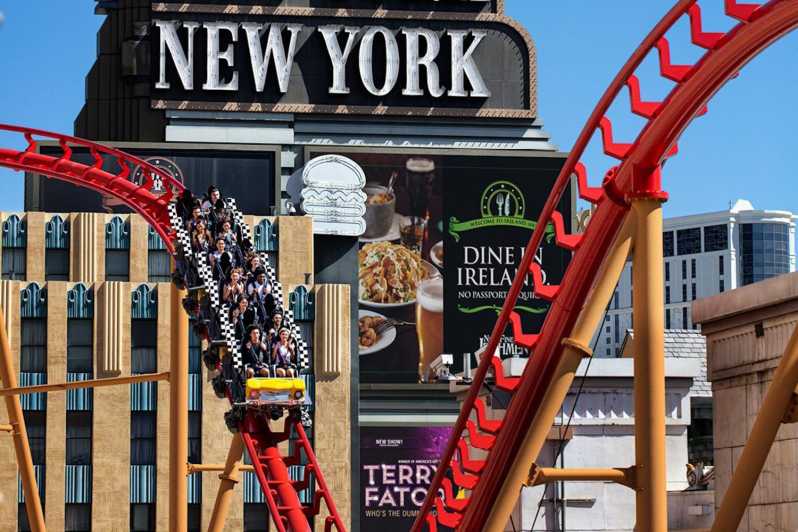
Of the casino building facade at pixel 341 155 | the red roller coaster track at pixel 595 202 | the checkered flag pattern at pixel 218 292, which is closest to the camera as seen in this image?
the red roller coaster track at pixel 595 202

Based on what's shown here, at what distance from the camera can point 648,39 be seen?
21188 millimetres

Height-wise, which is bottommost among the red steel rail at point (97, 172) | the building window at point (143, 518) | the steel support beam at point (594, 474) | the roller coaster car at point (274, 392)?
the building window at point (143, 518)

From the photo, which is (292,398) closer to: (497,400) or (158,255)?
(497,400)

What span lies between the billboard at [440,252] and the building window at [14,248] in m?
18.6

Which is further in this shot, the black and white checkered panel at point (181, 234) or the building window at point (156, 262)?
the building window at point (156, 262)

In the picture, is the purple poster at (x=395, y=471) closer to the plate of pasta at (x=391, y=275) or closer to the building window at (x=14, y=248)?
the plate of pasta at (x=391, y=275)

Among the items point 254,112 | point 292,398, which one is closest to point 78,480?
point 254,112

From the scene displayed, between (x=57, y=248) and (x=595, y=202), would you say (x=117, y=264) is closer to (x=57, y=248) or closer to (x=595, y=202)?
(x=57, y=248)

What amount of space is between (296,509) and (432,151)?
59.0 meters

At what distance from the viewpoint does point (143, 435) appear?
7438 cm

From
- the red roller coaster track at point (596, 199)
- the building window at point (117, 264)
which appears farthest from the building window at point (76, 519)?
the red roller coaster track at point (596, 199)

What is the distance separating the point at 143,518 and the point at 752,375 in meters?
50.4

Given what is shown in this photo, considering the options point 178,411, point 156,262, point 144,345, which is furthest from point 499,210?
point 178,411

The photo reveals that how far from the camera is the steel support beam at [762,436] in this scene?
66.9 feet
